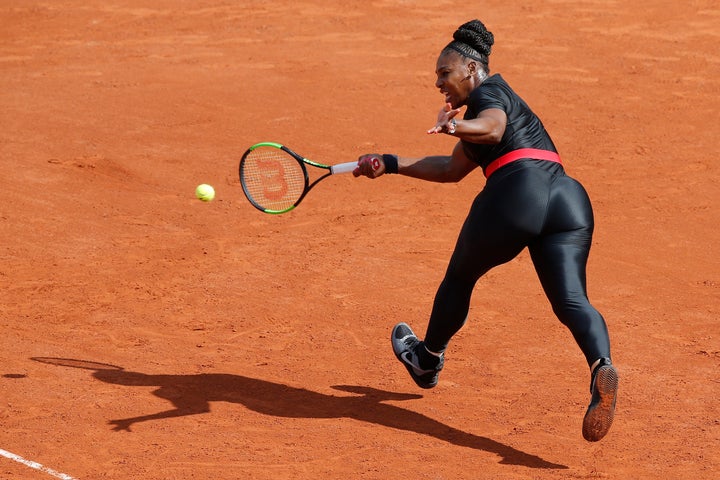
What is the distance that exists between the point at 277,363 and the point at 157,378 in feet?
2.70

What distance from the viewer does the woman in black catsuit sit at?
5859 mm

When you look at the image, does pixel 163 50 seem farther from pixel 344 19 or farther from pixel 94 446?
pixel 94 446

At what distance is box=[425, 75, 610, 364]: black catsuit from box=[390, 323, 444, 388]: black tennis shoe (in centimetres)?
80

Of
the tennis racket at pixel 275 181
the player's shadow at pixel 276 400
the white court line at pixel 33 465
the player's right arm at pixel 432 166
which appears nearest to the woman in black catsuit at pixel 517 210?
the player's right arm at pixel 432 166

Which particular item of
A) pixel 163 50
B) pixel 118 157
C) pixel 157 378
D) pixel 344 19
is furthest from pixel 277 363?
pixel 344 19

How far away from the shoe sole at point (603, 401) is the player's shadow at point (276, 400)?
673 mm

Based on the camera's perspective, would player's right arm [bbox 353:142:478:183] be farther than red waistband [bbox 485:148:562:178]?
Yes

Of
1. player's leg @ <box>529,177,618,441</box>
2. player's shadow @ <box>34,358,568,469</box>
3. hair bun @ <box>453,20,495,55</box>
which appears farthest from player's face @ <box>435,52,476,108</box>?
player's shadow @ <box>34,358,568,469</box>

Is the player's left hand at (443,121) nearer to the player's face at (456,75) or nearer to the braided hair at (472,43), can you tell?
the player's face at (456,75)

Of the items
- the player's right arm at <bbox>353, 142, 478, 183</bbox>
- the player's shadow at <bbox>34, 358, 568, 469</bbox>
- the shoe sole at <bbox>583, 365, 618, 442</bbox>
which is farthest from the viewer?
the player's right arm at <bbox>353, 142, 478, 183</bbox>

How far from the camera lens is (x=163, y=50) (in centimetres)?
1528

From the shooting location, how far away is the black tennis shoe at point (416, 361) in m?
6.86

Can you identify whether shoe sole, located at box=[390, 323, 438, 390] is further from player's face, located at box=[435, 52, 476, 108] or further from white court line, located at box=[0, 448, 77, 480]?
white court line, located at box=[0, 448, 77, 480]

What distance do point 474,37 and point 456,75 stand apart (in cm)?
24
